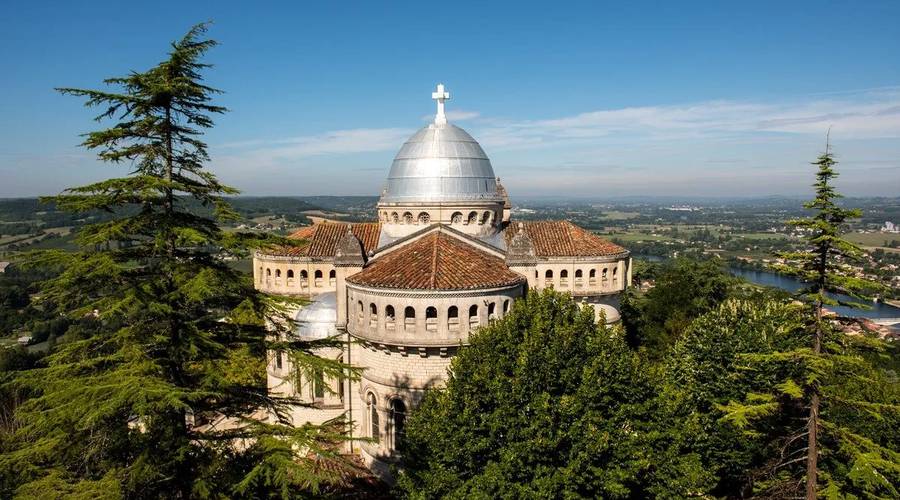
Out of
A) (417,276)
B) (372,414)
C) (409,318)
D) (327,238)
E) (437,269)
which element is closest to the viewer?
(409,318)

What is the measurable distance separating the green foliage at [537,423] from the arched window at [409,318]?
4.30 m

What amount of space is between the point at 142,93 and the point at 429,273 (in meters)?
15.5

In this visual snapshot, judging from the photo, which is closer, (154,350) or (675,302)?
(154,350)

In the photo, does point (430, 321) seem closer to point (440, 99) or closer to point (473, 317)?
point (473, 317)

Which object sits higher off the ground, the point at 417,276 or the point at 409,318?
the point at 417,276

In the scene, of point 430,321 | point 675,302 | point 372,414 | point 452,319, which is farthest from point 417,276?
point 675,302

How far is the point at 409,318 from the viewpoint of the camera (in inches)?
1030

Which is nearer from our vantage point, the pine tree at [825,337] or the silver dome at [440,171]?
the pine tree at [825,337]

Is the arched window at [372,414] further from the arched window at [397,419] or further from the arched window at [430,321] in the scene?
the arched window at [430,321]

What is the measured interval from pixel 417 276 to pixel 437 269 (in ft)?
3.64

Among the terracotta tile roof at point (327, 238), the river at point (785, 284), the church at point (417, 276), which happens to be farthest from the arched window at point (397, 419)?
the river at point (785, 284)

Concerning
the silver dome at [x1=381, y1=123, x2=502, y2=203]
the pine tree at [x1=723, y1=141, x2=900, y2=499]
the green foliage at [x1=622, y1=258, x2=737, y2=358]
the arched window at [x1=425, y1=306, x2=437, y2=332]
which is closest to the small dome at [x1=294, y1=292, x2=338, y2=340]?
the silver dome at [x1=381, y1=123, x2=502, y2=203]

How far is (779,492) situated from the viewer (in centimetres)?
1728

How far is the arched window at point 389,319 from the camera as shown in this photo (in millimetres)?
26266
